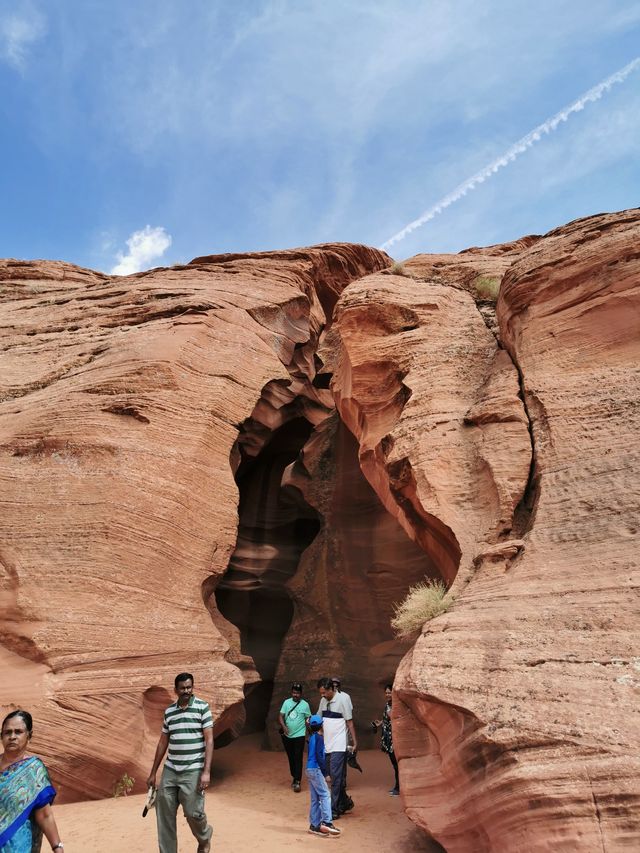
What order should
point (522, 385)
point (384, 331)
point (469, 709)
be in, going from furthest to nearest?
point (384, 331), point (522, 385), point (469, 709)

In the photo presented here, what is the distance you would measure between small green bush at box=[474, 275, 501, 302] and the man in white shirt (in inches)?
303

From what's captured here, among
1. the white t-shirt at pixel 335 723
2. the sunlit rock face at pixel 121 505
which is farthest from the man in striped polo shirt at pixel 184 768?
the sunlit rock face at pixel 121 505

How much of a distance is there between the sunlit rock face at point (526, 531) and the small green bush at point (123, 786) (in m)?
3.47

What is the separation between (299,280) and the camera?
16.1m

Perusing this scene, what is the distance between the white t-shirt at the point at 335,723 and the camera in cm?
712

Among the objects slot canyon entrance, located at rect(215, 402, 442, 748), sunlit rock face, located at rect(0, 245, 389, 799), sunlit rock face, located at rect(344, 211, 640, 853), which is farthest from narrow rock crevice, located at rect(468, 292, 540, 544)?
slot canyon entrance, located at rect(215, 402, 442, 748)

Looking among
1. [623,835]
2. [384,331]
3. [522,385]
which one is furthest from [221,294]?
[623,835]

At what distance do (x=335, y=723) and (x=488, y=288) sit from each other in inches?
325

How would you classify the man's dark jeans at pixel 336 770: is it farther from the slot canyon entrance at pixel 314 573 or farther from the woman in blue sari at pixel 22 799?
the slot canyon entrance at pixel 314 573

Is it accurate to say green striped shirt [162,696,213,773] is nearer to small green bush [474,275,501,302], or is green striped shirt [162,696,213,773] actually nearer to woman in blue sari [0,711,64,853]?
woman in blue sari [0,711,64,853]

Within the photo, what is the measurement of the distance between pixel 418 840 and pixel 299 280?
1232cm

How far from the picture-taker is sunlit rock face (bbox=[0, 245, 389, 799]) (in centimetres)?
788

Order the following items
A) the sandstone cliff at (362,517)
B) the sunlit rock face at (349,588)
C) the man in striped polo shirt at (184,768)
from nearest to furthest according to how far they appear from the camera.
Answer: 1. the man in striped polo shirt at (184,768)
2. the sandstone cliff at (362,517)
3. the sunlit rock face at (349,588)

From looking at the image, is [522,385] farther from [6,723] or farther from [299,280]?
[299,280]
